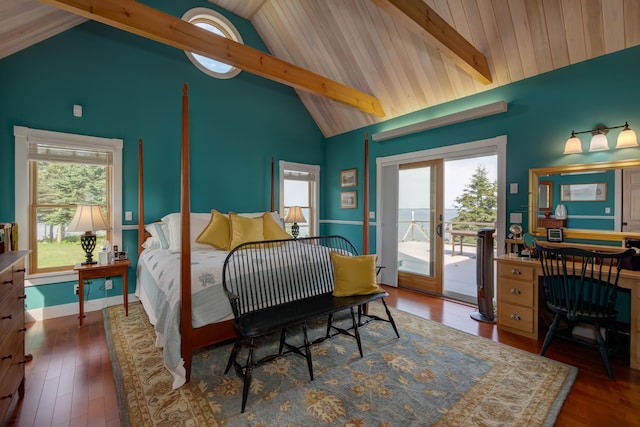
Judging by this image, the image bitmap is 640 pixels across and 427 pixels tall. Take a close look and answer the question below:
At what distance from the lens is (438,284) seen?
4.17 meters

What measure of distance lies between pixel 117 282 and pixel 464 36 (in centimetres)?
517

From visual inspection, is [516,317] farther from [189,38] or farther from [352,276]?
[189,38]

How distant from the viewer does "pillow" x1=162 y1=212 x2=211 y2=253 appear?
321 cm

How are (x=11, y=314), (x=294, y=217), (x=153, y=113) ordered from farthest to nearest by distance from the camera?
(x=294, y=217)
(x=153, y=113)
(x=11, y=314)

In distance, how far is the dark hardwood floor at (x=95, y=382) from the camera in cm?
169

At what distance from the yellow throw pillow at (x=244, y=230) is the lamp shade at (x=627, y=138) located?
12.1 feet

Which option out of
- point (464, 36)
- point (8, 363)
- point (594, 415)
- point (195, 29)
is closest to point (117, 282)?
point (8, 363)

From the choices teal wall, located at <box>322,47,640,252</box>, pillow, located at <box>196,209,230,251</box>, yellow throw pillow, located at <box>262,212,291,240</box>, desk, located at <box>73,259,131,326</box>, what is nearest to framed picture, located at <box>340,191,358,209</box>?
teal wall, located at <box>322,47,640,252</box>

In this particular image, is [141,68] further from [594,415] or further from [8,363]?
[594,415]

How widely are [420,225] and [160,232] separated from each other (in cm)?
372

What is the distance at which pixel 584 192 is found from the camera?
111 inches

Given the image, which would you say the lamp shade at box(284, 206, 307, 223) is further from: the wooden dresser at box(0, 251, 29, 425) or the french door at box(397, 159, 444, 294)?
the wooden dresser at box(0, 251, 29, 425)

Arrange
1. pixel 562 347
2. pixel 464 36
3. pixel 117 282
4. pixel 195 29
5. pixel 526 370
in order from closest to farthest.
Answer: pixel 526 370, pixel 562 347, pixel 195 29, pixel 464 36, pixel 117 282

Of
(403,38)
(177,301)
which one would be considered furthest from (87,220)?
(403,38)
